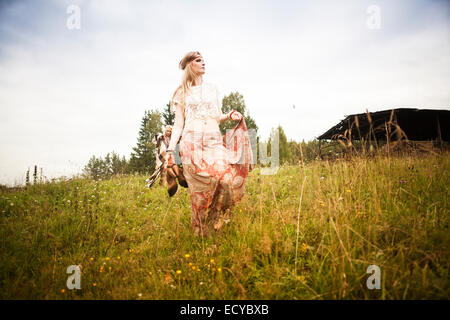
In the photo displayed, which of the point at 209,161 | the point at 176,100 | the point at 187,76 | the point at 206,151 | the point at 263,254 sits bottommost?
the point at 263,254

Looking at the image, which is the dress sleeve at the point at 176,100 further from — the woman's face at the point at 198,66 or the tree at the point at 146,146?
the tree at the point at 146,146

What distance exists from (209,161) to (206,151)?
0.16 m

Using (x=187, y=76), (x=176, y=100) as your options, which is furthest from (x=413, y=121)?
(x=176, y=100)

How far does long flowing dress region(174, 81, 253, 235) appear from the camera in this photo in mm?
2447

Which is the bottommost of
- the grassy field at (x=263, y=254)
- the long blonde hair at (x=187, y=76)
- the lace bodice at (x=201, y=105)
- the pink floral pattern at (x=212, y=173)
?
the grassy field at (x=263, y=254)

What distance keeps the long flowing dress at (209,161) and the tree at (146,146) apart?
2295 centimetres

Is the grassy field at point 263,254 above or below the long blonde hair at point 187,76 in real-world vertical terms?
below

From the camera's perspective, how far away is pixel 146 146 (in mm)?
27953

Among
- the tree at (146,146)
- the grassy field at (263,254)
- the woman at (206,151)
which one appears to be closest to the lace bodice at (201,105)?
the woman at (206,151)

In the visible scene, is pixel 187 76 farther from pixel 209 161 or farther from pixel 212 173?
pixel 212 173

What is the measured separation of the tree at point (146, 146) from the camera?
25.7 metres

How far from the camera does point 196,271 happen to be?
196 centimetres

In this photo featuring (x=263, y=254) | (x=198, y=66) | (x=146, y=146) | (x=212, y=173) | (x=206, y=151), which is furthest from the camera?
(x=146, y=146)

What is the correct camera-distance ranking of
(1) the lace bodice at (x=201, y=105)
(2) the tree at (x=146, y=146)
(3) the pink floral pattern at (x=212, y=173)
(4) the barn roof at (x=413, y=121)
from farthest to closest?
(2) the tree at (x=146, y=146), (4) the barn roof at (x=413, y=121), (1) the lace bodice at (x=201, y=105), (3) the pink floral pattern at (x=212, y=173)
